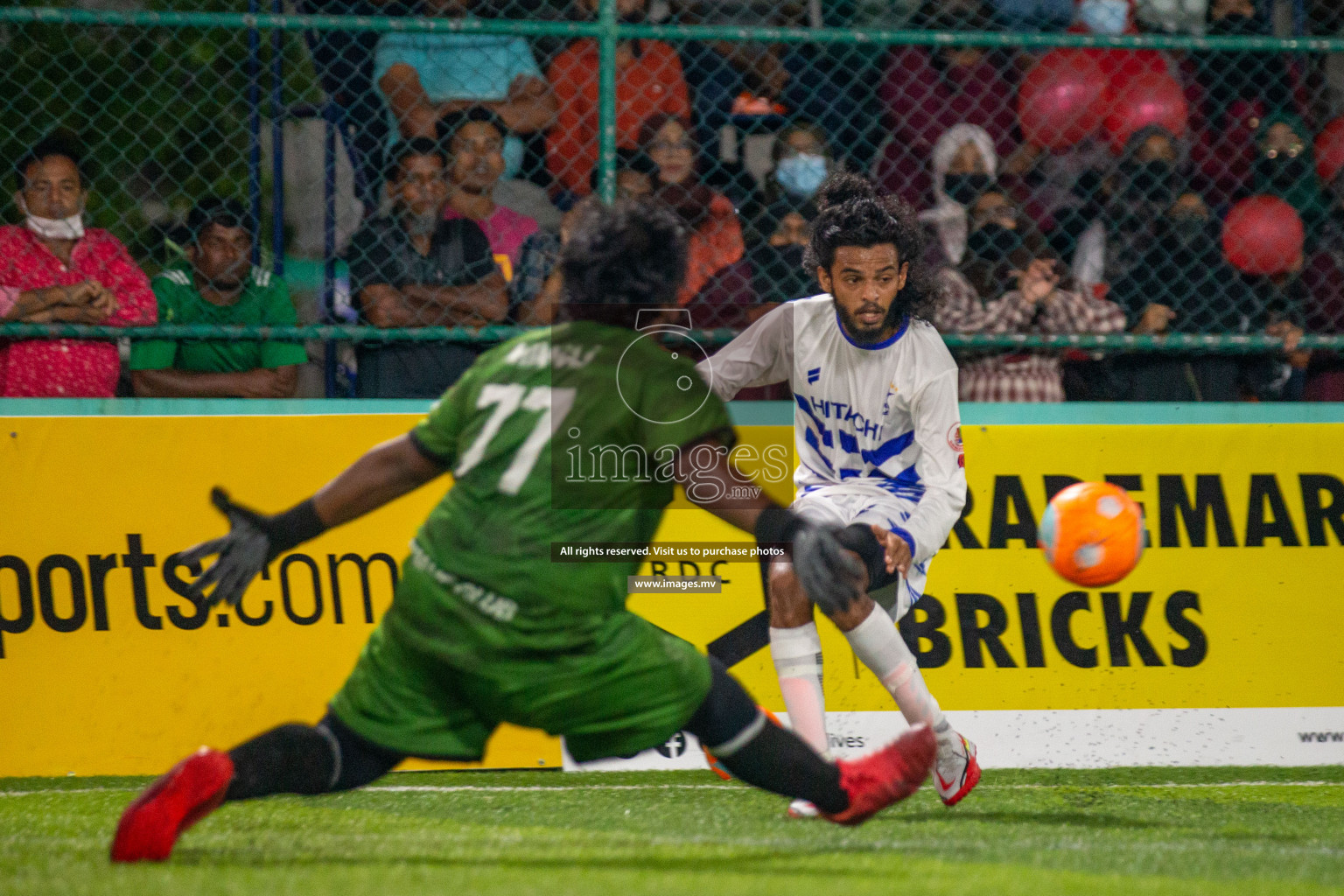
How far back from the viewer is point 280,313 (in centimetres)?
575

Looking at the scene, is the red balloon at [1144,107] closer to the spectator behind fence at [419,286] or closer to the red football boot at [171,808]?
the spectator behind fence at [419,286]

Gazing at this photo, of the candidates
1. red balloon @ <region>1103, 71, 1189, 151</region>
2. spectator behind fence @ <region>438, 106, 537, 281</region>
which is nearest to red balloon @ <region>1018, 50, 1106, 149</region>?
red balloon @ <region>1103, 71, 1189, 151</region>

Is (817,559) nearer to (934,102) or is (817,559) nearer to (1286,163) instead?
(934,102)

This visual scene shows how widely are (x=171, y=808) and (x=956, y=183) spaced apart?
4576 millimetres

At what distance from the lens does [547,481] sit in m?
3.22

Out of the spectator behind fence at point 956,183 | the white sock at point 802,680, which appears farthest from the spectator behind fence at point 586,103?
the white sock at point 802,680

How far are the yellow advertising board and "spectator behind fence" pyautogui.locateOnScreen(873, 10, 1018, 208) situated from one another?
155 cm

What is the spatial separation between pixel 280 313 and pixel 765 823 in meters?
2.90

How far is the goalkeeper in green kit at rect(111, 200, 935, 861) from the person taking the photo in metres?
3.25

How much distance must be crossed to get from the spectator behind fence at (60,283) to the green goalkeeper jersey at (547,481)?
2.67 metres

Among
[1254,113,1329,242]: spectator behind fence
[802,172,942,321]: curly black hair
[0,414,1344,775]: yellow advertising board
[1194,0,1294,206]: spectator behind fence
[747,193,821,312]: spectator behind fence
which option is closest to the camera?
[802,172,942,321]: curly black hair

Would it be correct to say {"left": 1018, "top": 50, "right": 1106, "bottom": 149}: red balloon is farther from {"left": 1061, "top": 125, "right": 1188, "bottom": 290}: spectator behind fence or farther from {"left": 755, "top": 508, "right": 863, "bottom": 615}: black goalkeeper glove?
{"left": 755, "top": 508, "right": 863, "bottom": 615}: black goalkeeper glove

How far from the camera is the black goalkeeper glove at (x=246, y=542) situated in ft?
11.3

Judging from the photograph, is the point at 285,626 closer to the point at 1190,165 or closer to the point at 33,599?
the point at 33,599
